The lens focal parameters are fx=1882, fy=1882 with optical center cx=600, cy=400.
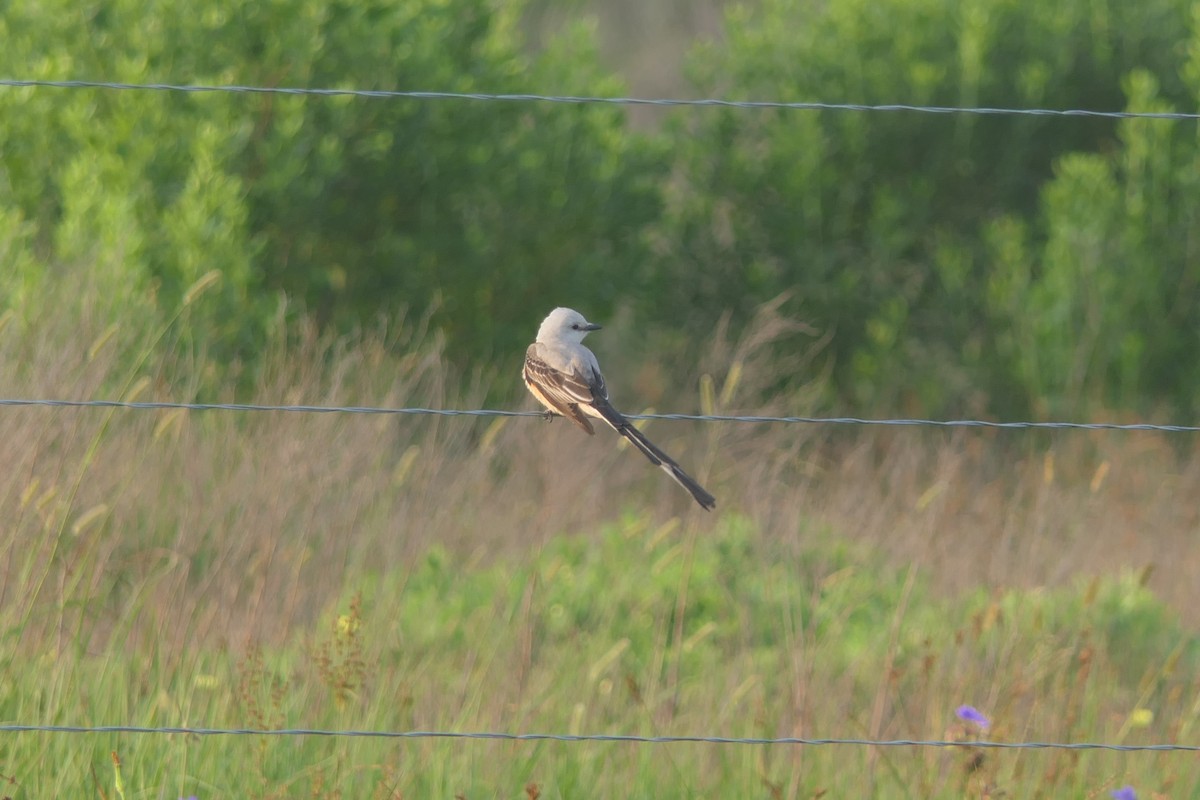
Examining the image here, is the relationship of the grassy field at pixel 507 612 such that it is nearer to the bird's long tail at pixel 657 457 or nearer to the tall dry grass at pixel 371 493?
the tall dry grass at pixel 371 493

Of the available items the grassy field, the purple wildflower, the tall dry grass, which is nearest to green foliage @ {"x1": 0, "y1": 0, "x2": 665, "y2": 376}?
the tall dry grass

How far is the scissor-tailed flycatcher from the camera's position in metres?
5.74

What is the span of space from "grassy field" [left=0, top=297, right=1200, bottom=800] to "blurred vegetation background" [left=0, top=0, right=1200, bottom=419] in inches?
49.6

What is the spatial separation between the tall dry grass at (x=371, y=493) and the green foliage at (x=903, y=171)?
1.72 meters

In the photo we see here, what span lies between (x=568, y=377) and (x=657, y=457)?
3.04 ft

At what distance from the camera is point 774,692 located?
6.46 m

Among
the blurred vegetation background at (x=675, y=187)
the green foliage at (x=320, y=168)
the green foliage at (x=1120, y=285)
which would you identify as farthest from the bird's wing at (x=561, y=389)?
the green foliage at (x=1120, y=285)

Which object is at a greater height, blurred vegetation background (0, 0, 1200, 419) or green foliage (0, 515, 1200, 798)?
blurred vegetation background (0, 0, 1200, 419)

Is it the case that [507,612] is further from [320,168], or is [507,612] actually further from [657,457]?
[320,168]

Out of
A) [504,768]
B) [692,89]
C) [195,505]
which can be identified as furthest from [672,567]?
[692,89]

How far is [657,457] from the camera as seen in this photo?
16.5 ft

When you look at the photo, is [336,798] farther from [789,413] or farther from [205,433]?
[789,413]

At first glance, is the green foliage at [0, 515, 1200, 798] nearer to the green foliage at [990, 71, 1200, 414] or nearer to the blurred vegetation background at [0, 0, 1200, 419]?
the blurred vegetation background at [0, 0, 1200, 419]

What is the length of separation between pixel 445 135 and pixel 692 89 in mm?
3455
